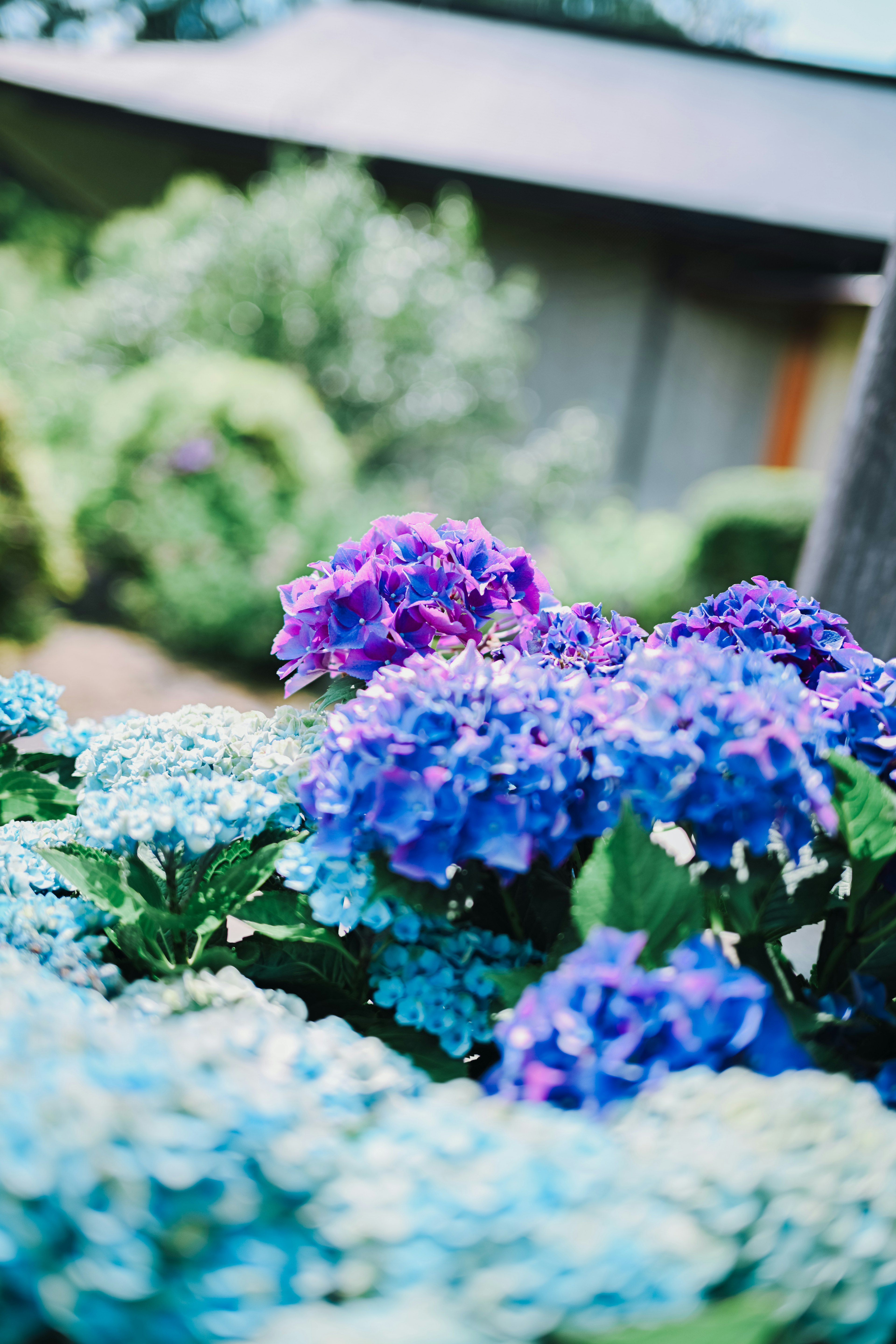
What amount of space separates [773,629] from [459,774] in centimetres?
60

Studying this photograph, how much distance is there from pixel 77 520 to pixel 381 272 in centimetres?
321

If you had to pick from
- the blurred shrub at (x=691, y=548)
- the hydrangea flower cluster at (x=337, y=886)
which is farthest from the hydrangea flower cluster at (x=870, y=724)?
the blurred shrub at (x=691, y=548)

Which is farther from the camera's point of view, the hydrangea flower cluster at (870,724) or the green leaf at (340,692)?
the green leaf at (340,692)

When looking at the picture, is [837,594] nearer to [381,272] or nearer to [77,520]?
[77,520]

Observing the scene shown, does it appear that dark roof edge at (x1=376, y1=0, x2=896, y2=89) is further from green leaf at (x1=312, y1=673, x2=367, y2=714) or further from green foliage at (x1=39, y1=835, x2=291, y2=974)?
green foliage at (x1=39, y1=835, x2=291, y2=974)

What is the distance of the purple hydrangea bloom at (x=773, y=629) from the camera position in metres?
1.31

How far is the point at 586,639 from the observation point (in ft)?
4.52

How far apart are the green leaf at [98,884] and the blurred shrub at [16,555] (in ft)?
15.7

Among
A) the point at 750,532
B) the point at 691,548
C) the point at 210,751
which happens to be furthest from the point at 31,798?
the point at 691,548

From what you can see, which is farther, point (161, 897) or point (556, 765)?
point (161, 897)

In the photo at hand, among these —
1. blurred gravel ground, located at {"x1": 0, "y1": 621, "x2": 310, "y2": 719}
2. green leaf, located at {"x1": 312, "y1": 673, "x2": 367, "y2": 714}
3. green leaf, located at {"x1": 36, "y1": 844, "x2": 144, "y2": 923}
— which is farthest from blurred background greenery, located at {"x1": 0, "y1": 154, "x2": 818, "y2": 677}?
green leaf, located at {"x1": 36, "y1": 844, "x2": 144, "y2": 923}

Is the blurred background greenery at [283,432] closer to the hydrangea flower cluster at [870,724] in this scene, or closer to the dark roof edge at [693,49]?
the hydrangea flower cluster at [870,724]

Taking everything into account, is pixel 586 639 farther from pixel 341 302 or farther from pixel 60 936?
pixel 341 302

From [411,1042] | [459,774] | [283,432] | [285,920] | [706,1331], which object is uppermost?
[283,432]
